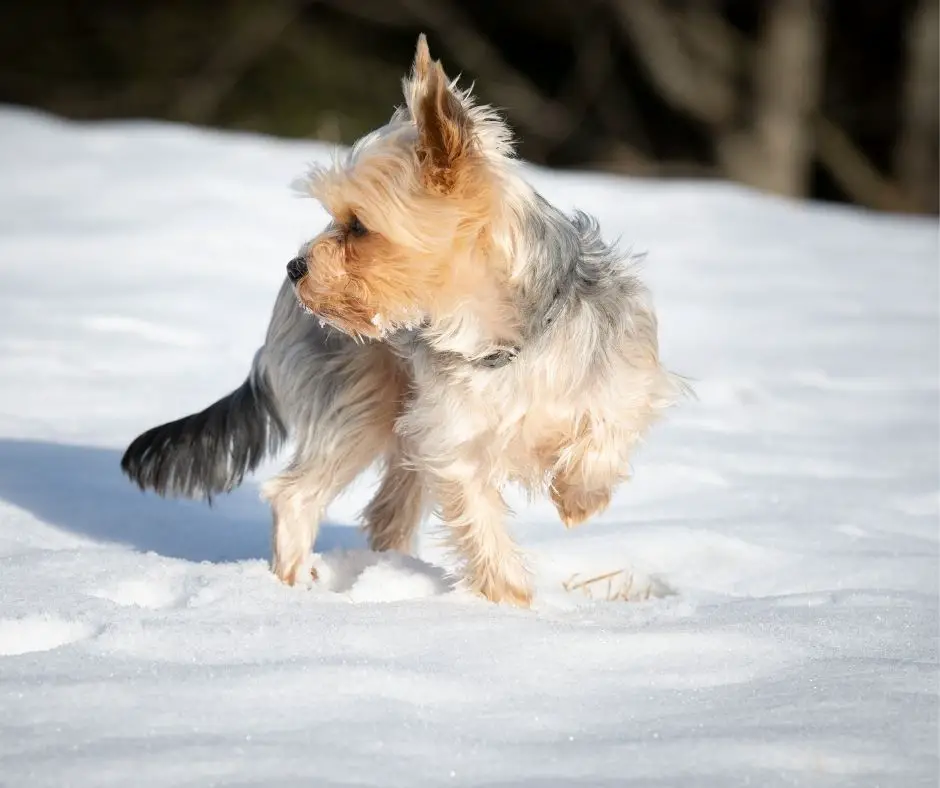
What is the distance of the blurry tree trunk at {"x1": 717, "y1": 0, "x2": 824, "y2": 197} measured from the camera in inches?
571

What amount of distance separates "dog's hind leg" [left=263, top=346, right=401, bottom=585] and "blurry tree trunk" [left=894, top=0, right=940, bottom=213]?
11140mm

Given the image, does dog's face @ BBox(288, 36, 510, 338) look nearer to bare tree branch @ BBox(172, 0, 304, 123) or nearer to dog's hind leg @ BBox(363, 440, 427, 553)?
dog's hind leg @ BBox(363, 440, 427, 553)

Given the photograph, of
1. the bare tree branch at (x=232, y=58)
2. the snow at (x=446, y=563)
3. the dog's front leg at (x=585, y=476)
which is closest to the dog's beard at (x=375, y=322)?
the dog's front leg at (x=585, y=476)

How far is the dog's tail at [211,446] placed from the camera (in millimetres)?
4199

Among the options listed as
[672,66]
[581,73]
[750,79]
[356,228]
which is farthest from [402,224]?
[581,73]

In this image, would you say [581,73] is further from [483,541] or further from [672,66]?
[483,541]

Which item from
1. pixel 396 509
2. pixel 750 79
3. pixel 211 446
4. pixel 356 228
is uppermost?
Result: pixel 356 228

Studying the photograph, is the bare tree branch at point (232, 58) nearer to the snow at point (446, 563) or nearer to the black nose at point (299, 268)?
the snow at point (446, 563)

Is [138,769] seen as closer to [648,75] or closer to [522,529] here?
[522,529]

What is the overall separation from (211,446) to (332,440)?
39 cm

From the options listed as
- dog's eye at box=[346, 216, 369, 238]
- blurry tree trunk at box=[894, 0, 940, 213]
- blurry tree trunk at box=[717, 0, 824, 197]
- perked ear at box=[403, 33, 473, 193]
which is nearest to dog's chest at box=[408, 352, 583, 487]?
dog's eye at box=[346, 216, 369, 238]

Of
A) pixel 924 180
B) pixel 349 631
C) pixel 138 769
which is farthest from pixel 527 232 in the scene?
pixel 924 180

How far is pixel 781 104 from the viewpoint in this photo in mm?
14656

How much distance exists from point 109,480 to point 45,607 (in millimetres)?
1583
